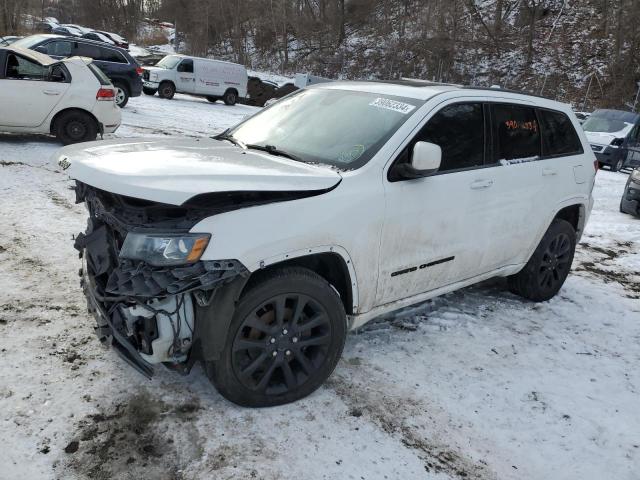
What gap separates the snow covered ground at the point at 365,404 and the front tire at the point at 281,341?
14 cm

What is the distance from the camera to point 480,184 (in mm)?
3848

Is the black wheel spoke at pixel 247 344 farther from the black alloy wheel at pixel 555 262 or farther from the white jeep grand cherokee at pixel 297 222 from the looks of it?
the black alloy wheel at pixel 555 262

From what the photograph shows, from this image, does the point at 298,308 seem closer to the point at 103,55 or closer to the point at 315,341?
the point at 315,341

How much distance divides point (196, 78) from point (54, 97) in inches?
533

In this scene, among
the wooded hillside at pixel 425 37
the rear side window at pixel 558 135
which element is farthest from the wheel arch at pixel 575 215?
the wooded hillside at pixel 425 37

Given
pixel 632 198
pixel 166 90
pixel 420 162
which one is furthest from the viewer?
pixel 166 90

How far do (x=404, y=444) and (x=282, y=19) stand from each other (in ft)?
145

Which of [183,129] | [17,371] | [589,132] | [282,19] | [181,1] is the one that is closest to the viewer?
[17,371]

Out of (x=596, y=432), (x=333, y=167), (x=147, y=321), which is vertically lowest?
(x=596, y=432)

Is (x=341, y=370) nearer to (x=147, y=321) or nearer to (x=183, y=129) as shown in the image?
(x=147, y=321)

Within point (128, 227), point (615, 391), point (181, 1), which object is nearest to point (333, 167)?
point (128, 227)

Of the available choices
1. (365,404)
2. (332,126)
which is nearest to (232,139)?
(332,126)

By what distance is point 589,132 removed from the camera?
1812cm

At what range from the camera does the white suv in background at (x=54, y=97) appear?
8711 mm
